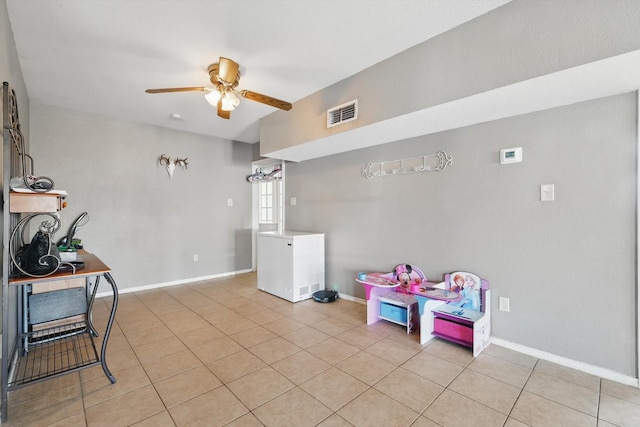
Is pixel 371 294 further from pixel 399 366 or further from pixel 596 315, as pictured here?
pixel 596 315

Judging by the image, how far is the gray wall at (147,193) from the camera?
3.63 metres

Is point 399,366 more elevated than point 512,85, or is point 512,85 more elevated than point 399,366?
point 512,85

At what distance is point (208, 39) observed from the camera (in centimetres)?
214

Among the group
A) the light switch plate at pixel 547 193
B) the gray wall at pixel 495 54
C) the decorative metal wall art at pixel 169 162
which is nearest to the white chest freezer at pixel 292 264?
the gray wall at pixel 495 54

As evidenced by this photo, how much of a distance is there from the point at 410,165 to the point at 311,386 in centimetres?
225

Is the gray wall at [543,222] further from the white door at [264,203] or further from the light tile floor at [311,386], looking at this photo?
the white door at [264,203]

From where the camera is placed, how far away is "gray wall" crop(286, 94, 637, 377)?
1.92m

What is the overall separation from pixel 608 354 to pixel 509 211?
114cm

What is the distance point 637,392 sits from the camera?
5.88 ft

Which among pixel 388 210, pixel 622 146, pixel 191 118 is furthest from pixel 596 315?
pixel 191 118

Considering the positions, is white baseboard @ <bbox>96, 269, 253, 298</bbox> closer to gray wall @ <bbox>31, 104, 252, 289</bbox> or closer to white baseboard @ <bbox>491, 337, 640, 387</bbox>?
gray wall @ <bbox>31, 104, 252, 289</bbox>

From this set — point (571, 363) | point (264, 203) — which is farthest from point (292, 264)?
point (571, 363)

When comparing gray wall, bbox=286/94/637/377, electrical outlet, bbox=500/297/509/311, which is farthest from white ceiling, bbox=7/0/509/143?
electrical outlet, bbox=500/297/509/311

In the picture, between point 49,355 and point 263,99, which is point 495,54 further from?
point 49,355
